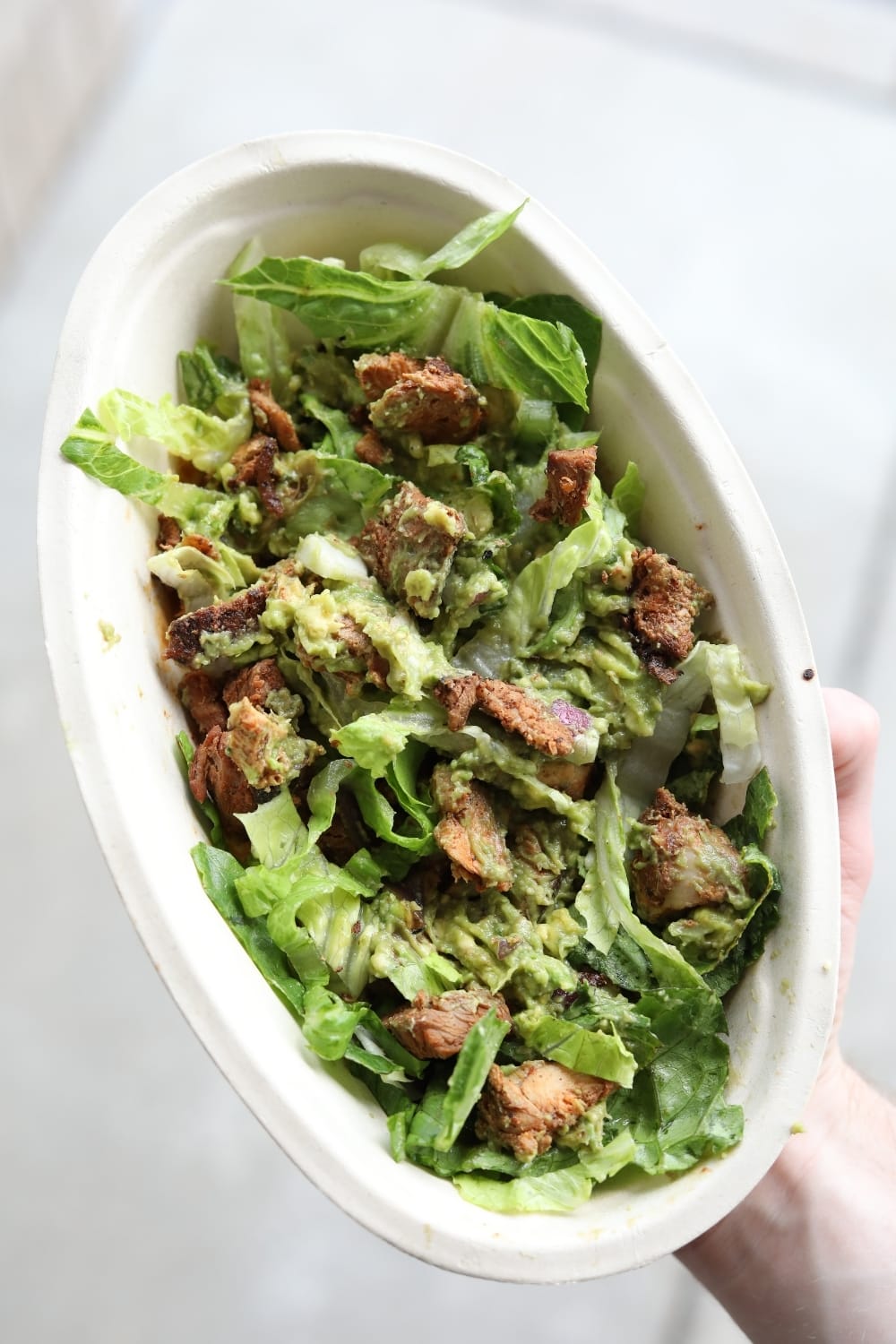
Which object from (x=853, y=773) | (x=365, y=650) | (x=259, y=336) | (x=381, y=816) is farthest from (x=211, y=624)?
(x=853, y=773)

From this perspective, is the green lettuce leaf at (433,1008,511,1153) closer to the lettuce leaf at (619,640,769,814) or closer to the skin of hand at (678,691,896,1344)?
the lettuce leaf at (619,640,769,814)

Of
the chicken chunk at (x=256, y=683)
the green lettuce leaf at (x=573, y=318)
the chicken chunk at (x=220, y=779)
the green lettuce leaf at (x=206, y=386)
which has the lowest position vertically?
the chicken chunk at (x=220, y=779)

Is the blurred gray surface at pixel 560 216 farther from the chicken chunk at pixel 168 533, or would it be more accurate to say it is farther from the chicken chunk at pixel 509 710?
the chicken chunk at pixel 509 710

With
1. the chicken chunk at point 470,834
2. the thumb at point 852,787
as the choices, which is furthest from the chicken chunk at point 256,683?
the thumb at point 852,787

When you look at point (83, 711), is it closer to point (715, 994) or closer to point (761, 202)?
point (715, 994)

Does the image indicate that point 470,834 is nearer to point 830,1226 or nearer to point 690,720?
point 690,720

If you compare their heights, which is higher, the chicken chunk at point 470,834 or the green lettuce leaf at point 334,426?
the green lettuce leaf at point 334,426

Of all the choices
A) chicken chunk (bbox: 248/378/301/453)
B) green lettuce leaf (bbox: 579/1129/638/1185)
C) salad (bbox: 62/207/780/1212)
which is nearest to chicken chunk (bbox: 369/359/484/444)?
salad (bbox: 62/207/780/1212)
